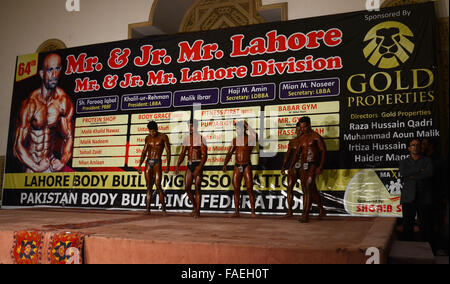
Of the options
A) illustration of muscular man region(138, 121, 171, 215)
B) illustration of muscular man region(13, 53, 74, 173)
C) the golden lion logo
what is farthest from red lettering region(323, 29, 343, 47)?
illustration of muscular man region(13, 53, 74, 173)

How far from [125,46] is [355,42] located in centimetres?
419

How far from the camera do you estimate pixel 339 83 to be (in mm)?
5473

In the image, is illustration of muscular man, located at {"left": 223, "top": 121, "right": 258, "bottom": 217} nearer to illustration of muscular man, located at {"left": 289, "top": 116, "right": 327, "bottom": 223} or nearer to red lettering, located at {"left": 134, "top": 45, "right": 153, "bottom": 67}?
illustration of muscular man, located at {"left": 289, "top": 116, "right": 327, "bottom": 223}

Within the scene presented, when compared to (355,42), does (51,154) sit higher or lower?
lower

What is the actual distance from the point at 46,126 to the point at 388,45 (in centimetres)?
642

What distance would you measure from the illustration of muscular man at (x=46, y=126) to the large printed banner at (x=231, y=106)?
0.02m

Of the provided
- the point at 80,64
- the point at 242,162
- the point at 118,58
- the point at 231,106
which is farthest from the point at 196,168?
the point at 80,64

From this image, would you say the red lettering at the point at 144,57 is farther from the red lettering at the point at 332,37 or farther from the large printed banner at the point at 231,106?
the red lettering at the point at 332,37

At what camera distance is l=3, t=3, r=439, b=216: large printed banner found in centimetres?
514

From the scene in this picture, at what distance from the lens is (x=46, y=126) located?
7.29 meters
